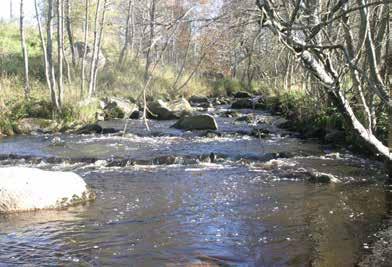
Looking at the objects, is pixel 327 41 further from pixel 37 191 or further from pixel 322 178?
pixel 37 191

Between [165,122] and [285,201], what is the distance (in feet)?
40.8

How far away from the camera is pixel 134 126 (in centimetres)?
1928

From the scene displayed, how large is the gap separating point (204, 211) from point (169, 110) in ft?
45.0

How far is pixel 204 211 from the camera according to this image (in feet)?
27.3

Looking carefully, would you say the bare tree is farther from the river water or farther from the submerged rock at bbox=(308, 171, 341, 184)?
the submerged rock at bbox=(308, 171, 341, 184)

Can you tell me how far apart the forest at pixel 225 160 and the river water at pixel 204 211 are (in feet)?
0.11

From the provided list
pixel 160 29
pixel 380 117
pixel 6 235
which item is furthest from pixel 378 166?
pixel 160 29

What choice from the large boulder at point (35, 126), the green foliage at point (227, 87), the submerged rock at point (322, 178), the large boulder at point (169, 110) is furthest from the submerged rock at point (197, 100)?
the submerged rock at point (322, 178)

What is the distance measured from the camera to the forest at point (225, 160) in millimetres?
5098

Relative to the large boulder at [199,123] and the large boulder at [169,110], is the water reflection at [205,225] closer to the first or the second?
the large boulder at [199,123]

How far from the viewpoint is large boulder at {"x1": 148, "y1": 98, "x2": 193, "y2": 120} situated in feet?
71.3

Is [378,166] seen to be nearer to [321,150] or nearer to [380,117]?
[380,117]

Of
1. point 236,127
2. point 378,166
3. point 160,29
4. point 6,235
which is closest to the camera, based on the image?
point 160,29

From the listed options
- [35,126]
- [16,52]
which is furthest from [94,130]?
[16,52]
